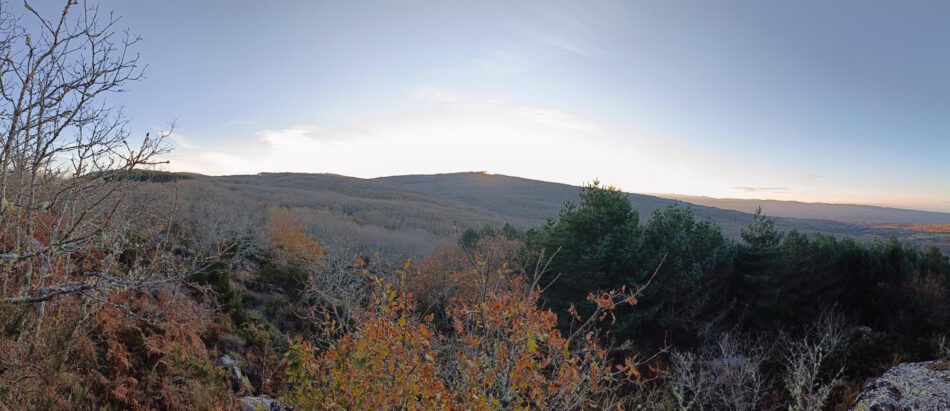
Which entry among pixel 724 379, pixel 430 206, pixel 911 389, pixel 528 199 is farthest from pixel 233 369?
pixel 528 199

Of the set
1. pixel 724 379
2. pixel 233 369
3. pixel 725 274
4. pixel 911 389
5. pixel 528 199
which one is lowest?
pixel 724 379

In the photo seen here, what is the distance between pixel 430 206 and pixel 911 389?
68.0m

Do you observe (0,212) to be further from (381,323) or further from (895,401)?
(895,401)

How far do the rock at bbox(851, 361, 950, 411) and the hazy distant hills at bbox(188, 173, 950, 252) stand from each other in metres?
9.98

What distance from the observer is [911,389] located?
7926mm

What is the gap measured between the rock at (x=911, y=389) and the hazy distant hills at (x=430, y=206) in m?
9.98

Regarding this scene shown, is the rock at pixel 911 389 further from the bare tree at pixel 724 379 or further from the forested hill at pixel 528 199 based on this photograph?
the forested hill at pixel 528 199

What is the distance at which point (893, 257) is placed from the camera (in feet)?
57.9

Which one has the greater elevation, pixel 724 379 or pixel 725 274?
pixel 725 274

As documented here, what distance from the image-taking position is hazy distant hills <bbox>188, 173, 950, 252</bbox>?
41.6 m

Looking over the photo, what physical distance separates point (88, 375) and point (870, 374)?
606 inches

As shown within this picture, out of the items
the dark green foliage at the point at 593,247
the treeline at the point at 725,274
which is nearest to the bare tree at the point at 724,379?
the treeline at the point at 725,274

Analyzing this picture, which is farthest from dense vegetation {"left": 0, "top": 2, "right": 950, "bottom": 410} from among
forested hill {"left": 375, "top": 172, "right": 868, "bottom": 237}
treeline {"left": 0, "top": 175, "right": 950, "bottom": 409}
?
forested hill {"left": 375, "top": 172, "right": 868, "bottom": 237}

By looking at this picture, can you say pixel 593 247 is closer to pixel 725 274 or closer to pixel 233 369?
pixel 725 274
